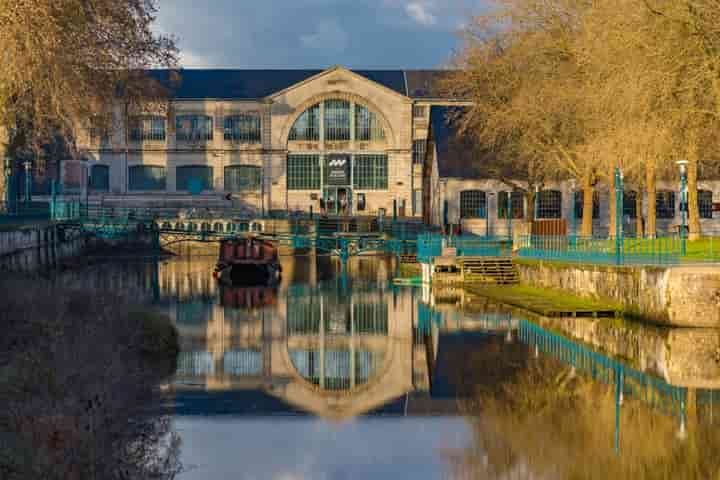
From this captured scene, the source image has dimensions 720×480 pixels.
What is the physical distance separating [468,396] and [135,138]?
66.2 m

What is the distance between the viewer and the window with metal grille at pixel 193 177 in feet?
273

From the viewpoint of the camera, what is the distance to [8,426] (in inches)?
514

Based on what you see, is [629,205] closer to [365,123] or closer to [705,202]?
[705,202]

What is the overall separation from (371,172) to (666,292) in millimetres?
57448

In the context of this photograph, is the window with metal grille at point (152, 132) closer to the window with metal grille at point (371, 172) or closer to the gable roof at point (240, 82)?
the gable roof at point (240, 82)

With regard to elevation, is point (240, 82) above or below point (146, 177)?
above

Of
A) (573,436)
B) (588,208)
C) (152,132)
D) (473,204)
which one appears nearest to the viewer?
(573,436)

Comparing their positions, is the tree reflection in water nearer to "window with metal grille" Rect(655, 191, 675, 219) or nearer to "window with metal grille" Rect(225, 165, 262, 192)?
"window with metal grille" Rect(655, 191, 675, 219)

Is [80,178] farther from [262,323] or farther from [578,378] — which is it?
[578,378]

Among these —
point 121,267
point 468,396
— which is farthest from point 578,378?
point 121,267

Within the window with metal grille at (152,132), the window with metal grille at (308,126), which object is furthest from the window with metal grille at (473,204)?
the window with metal grille at (152,132)

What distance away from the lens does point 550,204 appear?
6962 cm

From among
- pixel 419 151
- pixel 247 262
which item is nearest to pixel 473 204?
pixel 419 151

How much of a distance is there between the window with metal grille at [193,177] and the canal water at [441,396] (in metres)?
48.5
